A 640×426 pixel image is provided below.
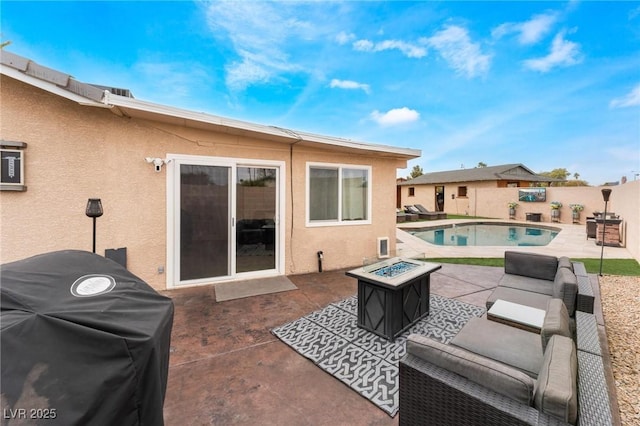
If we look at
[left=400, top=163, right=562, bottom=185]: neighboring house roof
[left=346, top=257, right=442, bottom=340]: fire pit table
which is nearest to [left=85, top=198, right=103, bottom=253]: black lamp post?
[left=346, top=257, right=442, bottom=340]: fire pit table

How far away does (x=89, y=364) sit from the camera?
1.06m

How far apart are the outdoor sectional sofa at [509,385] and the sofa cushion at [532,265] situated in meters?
Result: 2.42

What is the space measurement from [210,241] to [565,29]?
1267cm

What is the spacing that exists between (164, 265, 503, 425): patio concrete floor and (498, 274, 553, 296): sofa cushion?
641 mm

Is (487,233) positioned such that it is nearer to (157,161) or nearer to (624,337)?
(624,337)

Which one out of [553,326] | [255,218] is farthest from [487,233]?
[553,326]

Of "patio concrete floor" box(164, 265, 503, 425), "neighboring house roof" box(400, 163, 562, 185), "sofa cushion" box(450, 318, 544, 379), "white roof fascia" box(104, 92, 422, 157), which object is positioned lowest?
"patio concrete floor" box(164, 265, 503, 425)

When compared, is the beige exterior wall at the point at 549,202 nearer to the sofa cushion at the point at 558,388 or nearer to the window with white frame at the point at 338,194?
the window with white frame at the point at 338,194

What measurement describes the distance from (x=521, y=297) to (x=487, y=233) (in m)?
13.7

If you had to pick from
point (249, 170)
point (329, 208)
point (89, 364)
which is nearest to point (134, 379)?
point (89, 364)

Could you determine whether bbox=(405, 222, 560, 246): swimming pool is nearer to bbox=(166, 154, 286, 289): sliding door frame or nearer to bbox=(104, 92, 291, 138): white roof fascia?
bbox=(166, 154, 286, 289): sliding door frame

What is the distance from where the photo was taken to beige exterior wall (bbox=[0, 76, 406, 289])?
163 inches

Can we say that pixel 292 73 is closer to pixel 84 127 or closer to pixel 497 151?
pixel 84 127

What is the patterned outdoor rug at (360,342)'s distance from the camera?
261cm
